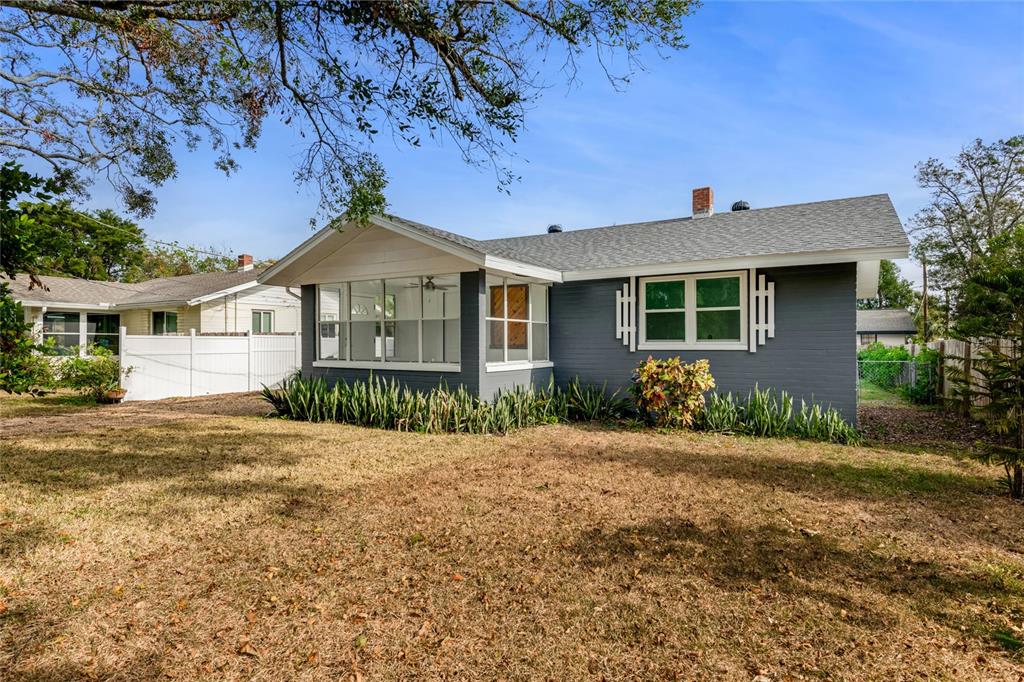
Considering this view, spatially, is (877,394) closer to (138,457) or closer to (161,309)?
(138,457)

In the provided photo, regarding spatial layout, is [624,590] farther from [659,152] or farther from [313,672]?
[659,152]

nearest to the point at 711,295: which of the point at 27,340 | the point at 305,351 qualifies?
the point at 305,351

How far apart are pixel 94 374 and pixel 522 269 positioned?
12129 millimetres

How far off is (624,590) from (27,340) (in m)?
3.97

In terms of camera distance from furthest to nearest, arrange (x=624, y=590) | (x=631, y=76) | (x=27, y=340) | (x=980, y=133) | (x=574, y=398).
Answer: (x=980, y=133)
(x=574, y=398)
(x=631, y=76)
(x=624, y=590)
(x=27, y=340)

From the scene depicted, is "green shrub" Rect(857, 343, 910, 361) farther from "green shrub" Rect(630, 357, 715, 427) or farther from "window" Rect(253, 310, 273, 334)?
"window" Rect(253, 310, 273, 334)

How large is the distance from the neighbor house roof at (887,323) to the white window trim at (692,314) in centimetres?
3427

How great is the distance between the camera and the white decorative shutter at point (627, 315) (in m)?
10.6

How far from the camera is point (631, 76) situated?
5.95 meters

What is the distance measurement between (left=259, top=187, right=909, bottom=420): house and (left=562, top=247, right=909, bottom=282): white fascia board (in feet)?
0.08

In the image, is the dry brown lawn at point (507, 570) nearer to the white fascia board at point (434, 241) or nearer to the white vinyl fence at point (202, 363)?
the white fascia board at point (434, 241)

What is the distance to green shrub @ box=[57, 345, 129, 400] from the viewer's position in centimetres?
1376

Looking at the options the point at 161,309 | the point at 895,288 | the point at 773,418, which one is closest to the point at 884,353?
the point at 773,418

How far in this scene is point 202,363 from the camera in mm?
15469
